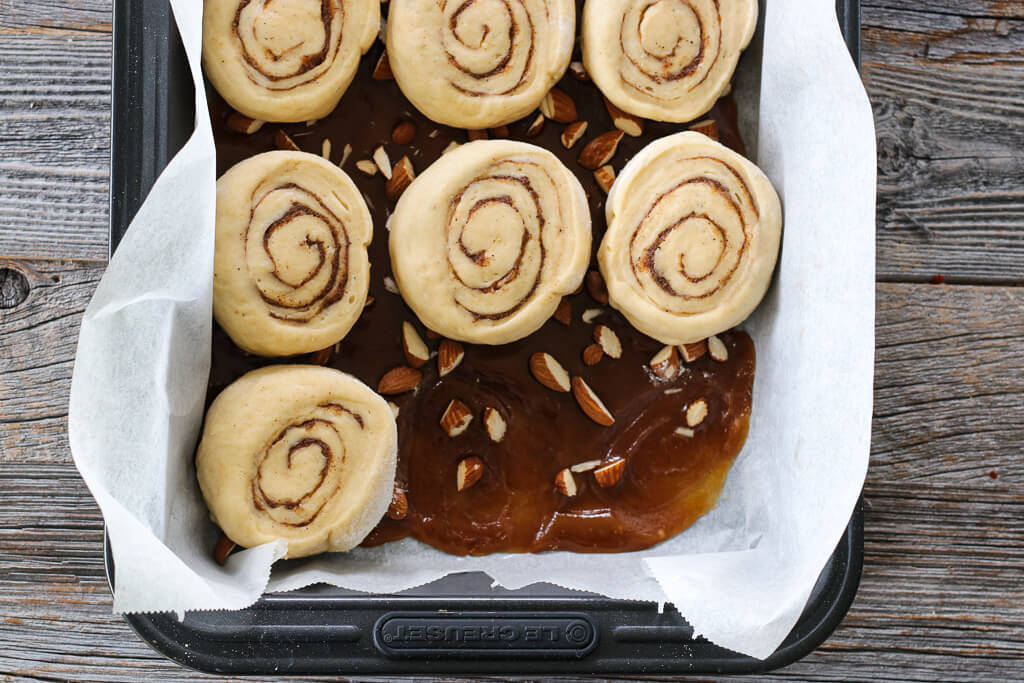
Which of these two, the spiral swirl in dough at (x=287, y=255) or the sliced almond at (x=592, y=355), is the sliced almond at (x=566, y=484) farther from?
the spiral swirl in dough at (x=287, y=255)

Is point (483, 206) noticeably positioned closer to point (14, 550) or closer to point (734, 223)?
point (734, 223)

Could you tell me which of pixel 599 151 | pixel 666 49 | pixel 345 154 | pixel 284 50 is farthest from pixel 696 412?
pixel 284 50

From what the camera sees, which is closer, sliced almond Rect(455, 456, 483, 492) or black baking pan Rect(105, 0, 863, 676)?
black baking pan Rect(105, 0, 863, 676)

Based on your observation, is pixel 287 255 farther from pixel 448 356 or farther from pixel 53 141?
pixel 53 141

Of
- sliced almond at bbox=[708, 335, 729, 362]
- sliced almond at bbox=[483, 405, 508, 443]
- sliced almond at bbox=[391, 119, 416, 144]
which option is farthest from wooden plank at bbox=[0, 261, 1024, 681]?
sliced almond at bbox=[391, 119, 416, 144]

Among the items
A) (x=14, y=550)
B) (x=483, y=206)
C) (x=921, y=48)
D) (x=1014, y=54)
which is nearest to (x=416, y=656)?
(x=483, y=206)

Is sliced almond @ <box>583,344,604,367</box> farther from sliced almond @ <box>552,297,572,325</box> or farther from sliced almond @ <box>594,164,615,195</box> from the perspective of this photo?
sliced almond @ <box>594,164,615,195</box>

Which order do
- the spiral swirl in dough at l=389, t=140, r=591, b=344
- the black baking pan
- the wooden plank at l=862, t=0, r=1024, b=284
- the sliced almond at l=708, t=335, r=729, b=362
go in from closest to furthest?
the black baking pan < the spiral swirl in dough at l=389, t=140, r=591, b=344 < the sliced almond at l=708, t=335, r=729, b=362 < the wooden plank at l=862, t=0, r=1024, b=284
